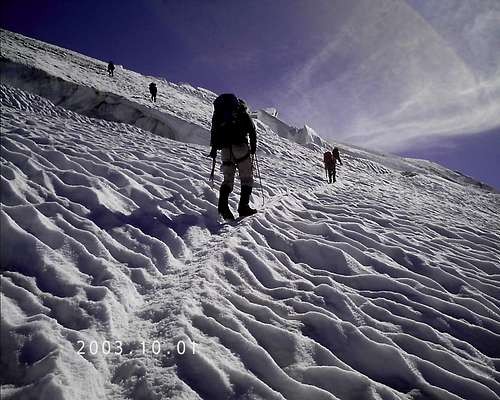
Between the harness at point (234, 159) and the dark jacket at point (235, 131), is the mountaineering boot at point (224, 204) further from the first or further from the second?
the dark jacket at point (235, 131)

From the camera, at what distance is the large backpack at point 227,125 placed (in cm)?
535

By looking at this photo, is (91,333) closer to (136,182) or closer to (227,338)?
(227,338)

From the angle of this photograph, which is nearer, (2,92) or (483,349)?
(483,349)

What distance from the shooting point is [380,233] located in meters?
6.12

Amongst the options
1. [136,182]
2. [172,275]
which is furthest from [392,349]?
[136,182]

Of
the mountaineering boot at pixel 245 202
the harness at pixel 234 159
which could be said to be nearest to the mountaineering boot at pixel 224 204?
the mountaineering boot at pixel 245 202

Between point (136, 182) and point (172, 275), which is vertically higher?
point (136, 182)

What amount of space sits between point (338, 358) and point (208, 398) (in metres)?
1.27

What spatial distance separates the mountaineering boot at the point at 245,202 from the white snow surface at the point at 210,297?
0.19 meters

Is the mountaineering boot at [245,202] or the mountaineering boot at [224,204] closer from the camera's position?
the mountaineering boot at [224,204]

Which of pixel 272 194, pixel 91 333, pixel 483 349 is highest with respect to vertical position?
pixel 272 194

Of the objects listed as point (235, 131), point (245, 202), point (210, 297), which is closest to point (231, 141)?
point (235, 131)

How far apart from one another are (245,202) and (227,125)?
56.7 inches

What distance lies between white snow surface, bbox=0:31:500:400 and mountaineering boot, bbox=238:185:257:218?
0.61 ft
